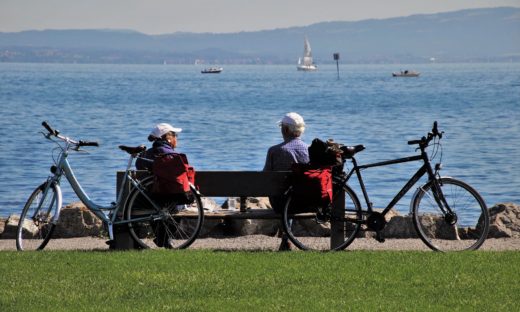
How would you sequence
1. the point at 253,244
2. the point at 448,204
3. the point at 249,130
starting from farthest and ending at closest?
the point at 249,130
the point at 253,244
the point at 448,204

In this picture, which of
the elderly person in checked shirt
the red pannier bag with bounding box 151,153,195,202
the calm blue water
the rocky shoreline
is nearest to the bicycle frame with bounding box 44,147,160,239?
the red pannier bag with bounding box 151,153,195,202

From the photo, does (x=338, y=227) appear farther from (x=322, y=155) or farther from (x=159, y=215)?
(x=159, y=215)

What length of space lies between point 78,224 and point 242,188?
3.04 m

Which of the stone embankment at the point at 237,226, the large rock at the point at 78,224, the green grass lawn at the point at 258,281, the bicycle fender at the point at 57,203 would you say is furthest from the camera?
the large rock at the point at 78,224

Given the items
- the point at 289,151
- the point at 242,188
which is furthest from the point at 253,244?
the point at 289,151

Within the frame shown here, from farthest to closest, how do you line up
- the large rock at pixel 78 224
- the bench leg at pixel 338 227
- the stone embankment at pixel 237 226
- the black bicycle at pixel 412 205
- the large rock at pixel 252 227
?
the large rock at pixel 78 224
the large rock at pixel 252 227
the stone embankment at pixel 237 226
the bench leg at pixel 338 227
the black bicycle at pixel 412 205

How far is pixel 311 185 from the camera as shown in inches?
395

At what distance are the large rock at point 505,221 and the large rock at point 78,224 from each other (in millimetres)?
4310

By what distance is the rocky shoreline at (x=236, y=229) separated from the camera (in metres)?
12.1

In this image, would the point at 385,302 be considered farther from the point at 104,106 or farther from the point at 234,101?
the point at 234,101

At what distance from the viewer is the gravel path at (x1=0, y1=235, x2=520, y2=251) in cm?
1116

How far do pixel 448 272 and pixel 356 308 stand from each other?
1550 mm

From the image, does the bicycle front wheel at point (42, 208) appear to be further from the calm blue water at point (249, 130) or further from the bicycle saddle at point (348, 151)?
the calm blue water at point (249, 130)

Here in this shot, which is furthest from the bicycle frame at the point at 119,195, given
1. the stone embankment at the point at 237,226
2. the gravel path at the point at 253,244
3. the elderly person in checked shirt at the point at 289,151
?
the stone embankment at the point at 237,226
